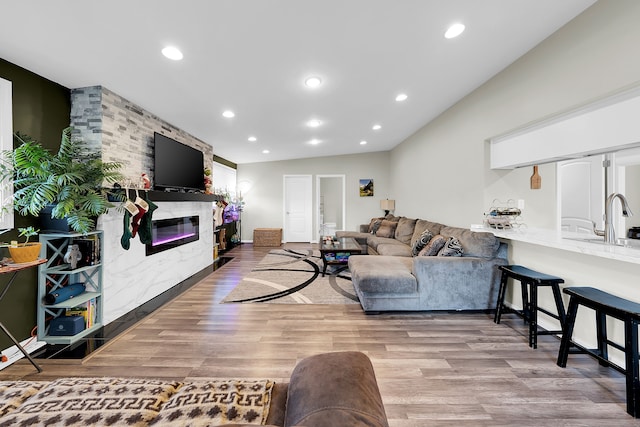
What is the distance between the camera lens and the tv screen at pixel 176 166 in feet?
11.2

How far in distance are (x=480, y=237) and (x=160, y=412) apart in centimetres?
318

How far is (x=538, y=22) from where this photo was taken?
6.97 ft

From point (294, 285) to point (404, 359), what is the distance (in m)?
2.01

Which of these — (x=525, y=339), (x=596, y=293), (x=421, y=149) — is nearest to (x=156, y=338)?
(x=525, y=339)

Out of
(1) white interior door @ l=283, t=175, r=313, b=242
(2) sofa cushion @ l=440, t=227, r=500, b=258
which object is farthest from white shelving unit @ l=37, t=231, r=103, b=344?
(1) white interior door @ l=283, t=175, r=313, b=242

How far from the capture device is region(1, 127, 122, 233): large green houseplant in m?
1.92

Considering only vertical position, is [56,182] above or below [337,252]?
above

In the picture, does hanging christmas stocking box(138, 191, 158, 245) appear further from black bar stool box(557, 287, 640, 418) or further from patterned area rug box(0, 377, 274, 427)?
black bar stool box(557, 287, 640, 418)

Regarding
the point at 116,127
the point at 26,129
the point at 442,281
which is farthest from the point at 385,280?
the point at 26,129

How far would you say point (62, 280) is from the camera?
7.72 ft

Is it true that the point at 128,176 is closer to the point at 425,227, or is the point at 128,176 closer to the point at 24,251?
the point at 24,251

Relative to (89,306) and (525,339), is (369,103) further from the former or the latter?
(89,306)

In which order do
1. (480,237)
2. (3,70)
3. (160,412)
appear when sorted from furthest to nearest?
(480,237) < (3,70) < (160,412)

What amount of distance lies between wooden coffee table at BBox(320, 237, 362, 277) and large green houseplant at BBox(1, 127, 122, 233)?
3002 mm
